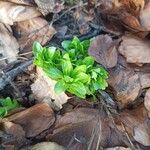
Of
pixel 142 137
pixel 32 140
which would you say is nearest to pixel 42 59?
pixel 32 140

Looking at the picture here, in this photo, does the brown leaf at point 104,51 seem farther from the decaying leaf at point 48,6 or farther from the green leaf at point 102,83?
the decaying leaf at point 48,6

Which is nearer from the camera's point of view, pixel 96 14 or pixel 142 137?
pixel 142 137

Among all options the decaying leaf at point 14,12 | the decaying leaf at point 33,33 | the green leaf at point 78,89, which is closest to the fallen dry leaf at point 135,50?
the green leaf at point 78,89

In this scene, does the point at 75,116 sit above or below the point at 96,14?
below

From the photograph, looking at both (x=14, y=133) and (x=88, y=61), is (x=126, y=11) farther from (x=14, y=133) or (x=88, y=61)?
(x=14, y=133)

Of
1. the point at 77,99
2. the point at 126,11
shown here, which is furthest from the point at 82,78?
the point at 126,11

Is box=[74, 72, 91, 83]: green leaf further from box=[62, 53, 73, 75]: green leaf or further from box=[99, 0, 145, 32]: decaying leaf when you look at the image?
box=[99, 0, 145, 32]: decaying leaf

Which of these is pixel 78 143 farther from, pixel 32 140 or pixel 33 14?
pixel 33 14
